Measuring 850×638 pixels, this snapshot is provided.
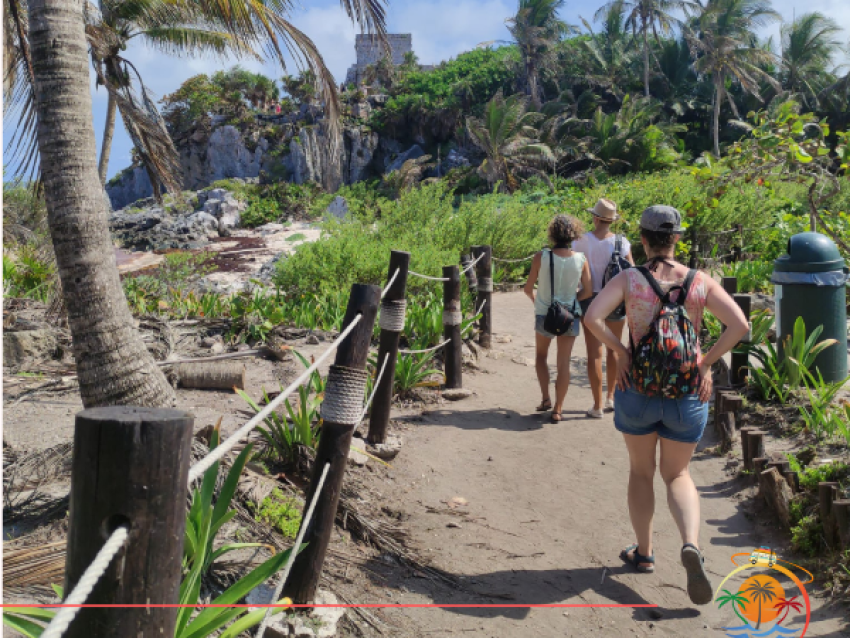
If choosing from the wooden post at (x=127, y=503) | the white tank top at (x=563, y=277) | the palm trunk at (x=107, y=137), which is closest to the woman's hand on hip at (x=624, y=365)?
the wooden post at (x=127, y=503)

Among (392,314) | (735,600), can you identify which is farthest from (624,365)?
(392,314)

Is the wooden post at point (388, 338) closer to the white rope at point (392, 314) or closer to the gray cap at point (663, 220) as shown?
the white rope at point (392, 314)

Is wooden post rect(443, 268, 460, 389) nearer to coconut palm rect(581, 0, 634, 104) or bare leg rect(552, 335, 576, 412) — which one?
bare leg rect(552, 335, 576, 412)

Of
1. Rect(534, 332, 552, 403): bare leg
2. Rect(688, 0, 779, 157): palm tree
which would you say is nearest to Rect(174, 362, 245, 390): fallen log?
Rect(534, 332, 552, 403): bare leg

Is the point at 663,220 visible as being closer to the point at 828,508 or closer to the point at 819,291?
the point at 828,508

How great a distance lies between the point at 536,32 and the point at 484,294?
36.5 m

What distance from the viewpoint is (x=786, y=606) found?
3.03 meters

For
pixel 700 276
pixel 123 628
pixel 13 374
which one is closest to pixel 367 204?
pixel 13 374

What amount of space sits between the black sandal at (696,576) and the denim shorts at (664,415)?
482mm

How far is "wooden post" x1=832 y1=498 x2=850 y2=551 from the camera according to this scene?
305 cm

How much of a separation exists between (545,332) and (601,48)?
4246 cm

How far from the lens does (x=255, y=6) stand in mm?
6594

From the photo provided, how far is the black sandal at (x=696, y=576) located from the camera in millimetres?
2770

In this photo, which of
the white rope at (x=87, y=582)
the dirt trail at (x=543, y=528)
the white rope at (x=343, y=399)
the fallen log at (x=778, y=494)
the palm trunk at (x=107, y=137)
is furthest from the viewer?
the palm trunk at (x=107, y=137)
